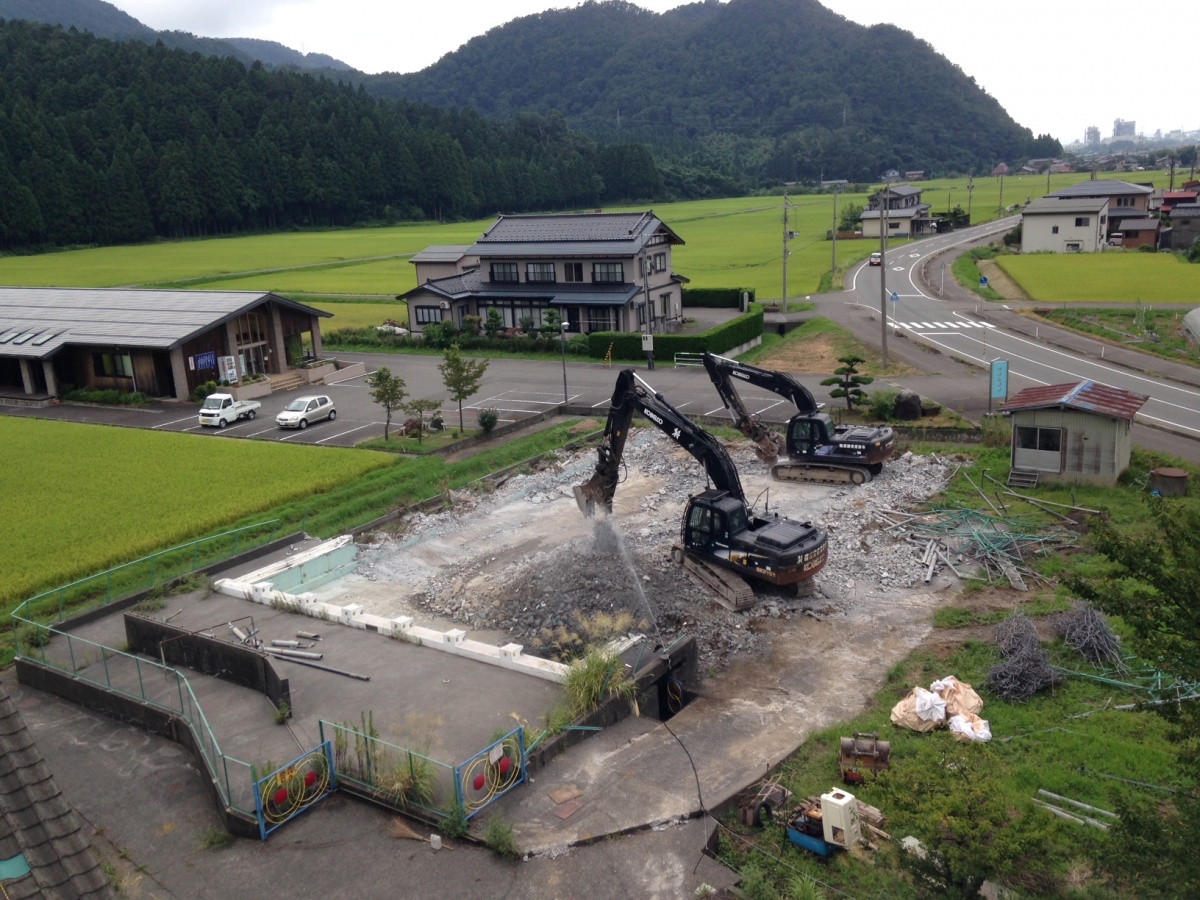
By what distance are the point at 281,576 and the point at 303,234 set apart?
113 meters

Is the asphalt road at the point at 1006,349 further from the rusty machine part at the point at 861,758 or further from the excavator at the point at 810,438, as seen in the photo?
the rusty machine part at the point at 861,758

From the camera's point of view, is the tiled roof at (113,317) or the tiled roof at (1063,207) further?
the tiled roof at (1063,207)

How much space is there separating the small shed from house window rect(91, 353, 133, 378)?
1522 inches

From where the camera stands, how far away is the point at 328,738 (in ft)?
52.9

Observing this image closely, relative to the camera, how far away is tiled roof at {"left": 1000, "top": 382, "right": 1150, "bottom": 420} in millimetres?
27000

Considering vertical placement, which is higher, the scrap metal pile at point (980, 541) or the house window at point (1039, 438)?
the house window at point (1039, 438)

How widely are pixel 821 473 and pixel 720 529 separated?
9031 millimetres

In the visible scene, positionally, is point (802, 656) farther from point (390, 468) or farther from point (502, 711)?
point (390, 468)

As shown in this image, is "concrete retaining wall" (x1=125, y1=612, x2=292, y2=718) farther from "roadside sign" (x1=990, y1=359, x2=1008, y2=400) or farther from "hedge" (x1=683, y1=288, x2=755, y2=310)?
"hedge" (x1=683, y1=288, x2=755, y2=310)

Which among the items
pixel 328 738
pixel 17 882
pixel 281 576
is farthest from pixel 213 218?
pixel 17 882

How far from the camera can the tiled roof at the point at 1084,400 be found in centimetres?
2700

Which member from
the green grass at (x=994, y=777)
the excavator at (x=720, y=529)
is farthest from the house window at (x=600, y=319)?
the green grass at (x=994, y=777)

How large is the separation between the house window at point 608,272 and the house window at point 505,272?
16.9 ft

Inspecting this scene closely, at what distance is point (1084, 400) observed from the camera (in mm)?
27516
